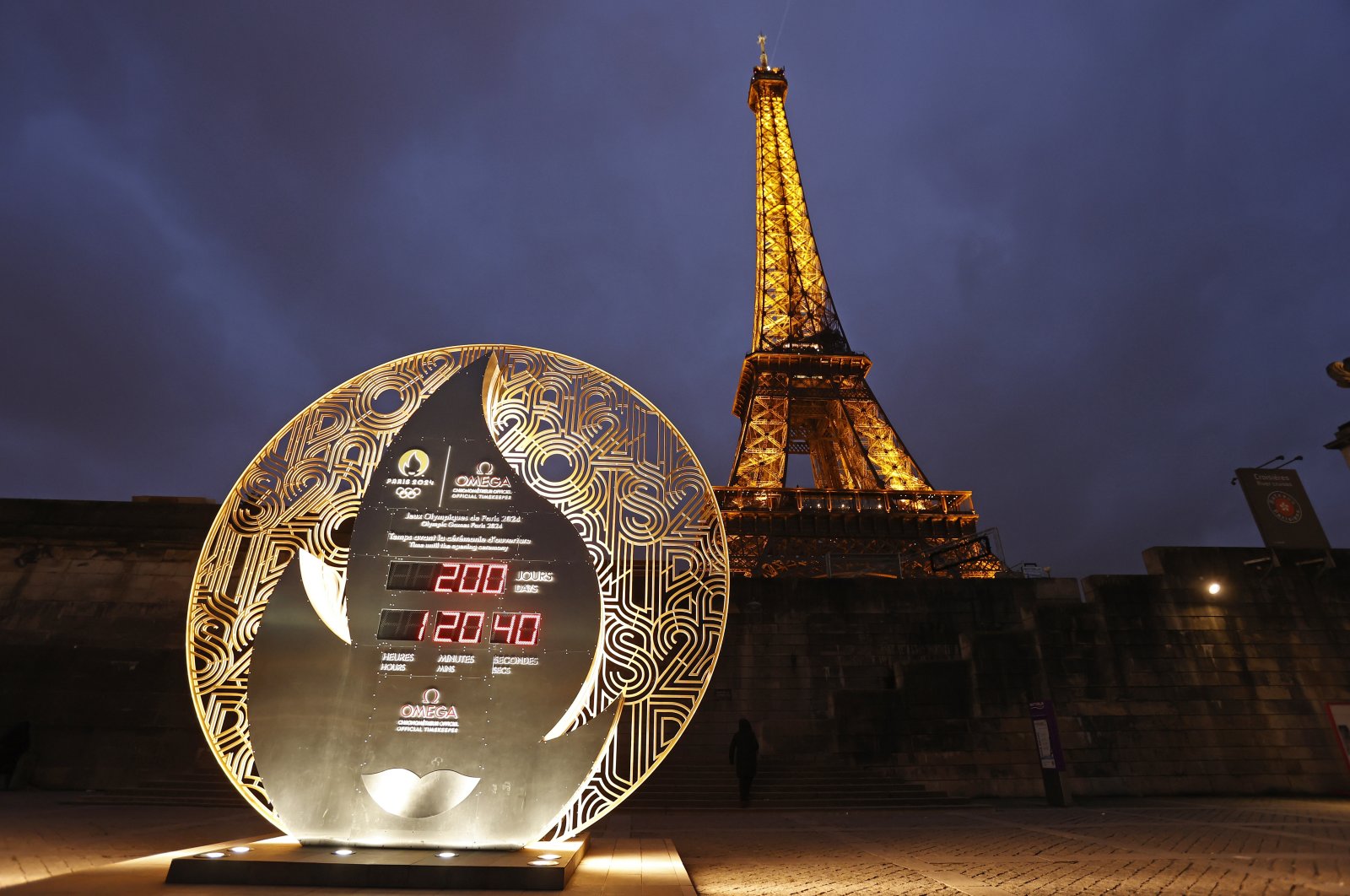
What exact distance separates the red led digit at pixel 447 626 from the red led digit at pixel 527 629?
524 mm

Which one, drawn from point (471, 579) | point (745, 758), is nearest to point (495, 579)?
point (471, 579)

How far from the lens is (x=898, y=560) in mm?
15164

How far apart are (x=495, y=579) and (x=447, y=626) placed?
0.57 m

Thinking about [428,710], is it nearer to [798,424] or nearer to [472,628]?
[472,628]

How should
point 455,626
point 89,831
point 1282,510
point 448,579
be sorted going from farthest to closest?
point 1282,510 < point 89,831 < point 448,579 < point 455,626

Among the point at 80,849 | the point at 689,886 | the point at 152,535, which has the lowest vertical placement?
the point at 80,849

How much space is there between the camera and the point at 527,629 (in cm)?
578

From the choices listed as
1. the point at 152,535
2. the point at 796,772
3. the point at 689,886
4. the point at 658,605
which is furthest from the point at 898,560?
the point at 152,535

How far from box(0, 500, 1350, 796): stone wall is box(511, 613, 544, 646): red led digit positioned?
23.1 ft

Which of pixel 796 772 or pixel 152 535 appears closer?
pixel 796 772

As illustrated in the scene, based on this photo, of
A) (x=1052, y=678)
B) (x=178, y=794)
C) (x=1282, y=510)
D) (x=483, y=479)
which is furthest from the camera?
(x=1282, y=510)

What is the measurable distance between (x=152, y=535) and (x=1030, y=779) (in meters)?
18.4

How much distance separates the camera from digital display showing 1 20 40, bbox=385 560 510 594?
5.88 metres

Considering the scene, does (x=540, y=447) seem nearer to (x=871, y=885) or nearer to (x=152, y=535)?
(x=871, y=885)
